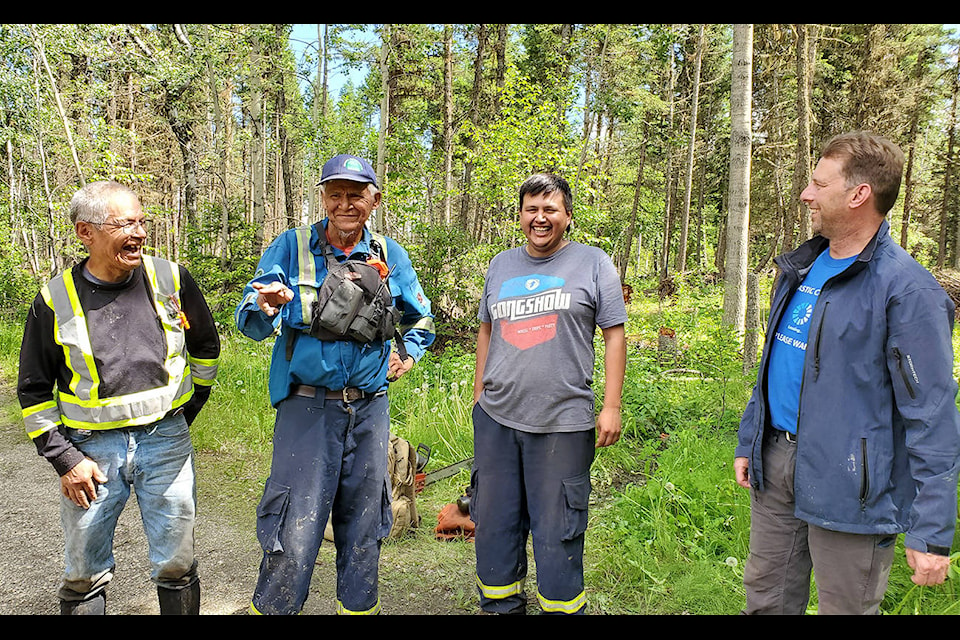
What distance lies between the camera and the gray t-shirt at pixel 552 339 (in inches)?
111

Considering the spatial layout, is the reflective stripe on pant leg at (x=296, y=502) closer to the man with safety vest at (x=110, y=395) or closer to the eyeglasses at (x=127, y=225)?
the man with safety vest at (x=110, y=395)

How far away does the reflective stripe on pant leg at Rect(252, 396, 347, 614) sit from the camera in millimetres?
2662

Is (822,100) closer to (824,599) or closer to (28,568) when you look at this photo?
(824,599)

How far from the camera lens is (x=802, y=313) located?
2.38 m

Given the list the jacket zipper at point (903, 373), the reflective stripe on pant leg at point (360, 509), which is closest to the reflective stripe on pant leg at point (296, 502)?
the reflective stripe on pant leg at point (360, 509)

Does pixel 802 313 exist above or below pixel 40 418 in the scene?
above

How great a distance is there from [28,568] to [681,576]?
4.09 m

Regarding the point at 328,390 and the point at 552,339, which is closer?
the point at 328,390

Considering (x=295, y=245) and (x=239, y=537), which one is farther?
(x=239, y=537)

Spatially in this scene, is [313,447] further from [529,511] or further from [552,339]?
[552,339]

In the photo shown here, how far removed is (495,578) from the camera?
2.97 m

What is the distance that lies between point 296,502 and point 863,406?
231cm

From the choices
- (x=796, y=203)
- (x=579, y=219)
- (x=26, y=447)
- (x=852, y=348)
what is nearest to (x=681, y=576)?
(x=852, y=348)

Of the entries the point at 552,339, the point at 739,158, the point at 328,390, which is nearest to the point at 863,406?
the point at 552,339
